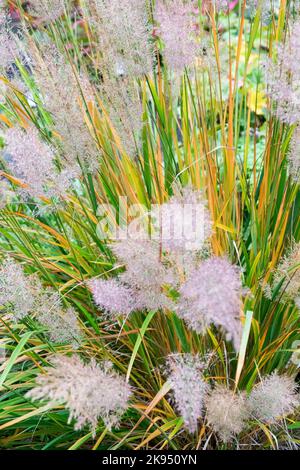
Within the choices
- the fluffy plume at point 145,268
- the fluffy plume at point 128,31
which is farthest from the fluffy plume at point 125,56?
the fluffy plume at point 145,268

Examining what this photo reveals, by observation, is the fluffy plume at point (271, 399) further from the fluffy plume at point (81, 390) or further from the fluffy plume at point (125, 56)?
the fluffy plume at point (125, 56)

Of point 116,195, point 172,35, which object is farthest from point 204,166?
point 172,35

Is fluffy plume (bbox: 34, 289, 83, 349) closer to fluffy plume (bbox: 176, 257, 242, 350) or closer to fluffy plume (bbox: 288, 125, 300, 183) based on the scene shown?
fluffy plume (bbox: 176, 257, 242, 350)

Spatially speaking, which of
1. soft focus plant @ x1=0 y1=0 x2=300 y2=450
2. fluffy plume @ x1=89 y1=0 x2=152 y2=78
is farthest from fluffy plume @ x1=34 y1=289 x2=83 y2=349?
fluffy plume @ x1=89 y1=0 x2=152 y2=78

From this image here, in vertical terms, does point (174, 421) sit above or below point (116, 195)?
below

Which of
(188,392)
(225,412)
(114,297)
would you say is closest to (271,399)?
(225,412)

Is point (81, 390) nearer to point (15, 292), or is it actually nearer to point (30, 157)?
point (15, 292)

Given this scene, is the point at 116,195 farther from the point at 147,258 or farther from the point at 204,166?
the point at 147,258

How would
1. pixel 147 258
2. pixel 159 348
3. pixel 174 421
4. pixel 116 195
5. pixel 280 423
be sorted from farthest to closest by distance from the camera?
1. pixel 116 195
2. pixel 159 348
3. pixel 280 423
4. pixel 174 421
5. pixel 147 258
